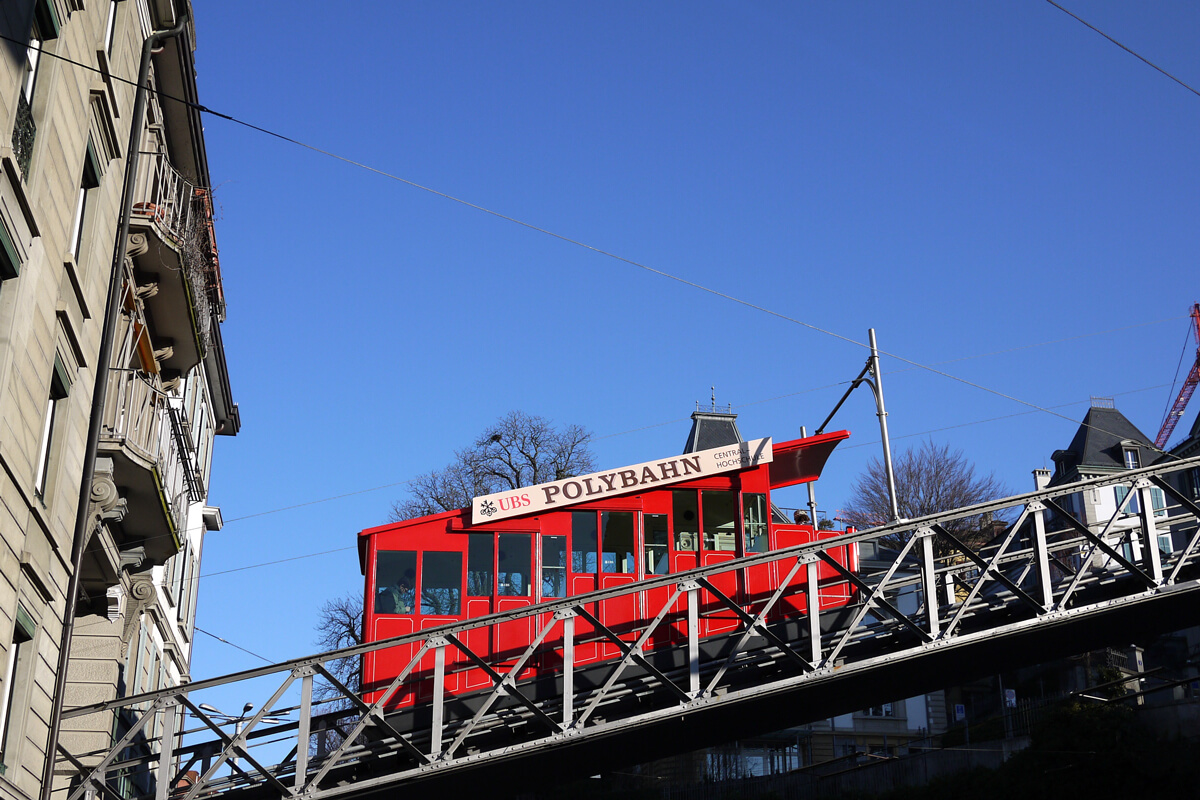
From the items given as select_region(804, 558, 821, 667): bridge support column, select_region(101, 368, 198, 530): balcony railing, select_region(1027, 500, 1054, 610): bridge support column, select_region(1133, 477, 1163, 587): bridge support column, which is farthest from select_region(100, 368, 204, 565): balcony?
select_region(1133, 477, 1163, 587): bridge support column

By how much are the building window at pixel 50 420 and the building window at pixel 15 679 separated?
1.79 meters

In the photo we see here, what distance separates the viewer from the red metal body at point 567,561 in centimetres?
1911

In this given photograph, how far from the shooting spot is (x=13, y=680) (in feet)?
48.7

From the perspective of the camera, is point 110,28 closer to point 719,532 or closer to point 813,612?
point 719,532

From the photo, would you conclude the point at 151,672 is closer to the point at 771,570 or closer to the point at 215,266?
the point at 215,266

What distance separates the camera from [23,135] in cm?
1424

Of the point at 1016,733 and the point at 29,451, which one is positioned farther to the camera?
the point at 1016,733

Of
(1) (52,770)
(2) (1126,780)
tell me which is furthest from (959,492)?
(1) (52,770)

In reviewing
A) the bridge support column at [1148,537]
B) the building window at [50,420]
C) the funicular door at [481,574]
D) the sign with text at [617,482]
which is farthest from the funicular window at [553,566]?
the bridge support column at [1148,537]

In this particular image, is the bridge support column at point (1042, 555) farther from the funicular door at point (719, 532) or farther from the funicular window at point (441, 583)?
the funicular window at point (441, 583)

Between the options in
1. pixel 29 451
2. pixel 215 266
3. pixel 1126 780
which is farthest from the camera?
pixel 1126 780

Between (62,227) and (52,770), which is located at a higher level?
(62,227)

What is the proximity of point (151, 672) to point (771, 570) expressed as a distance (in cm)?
1693

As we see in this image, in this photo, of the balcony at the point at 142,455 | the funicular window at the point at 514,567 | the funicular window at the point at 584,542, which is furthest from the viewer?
the funicular window at the point at 584,542
